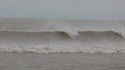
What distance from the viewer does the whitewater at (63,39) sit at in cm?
1437

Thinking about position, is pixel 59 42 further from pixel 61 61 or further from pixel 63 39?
pixel 61 61

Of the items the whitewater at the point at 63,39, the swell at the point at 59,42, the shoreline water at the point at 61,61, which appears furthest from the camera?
the whitewater at the point at 63,39

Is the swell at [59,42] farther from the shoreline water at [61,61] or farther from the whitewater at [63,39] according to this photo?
the shoreline water at [61,61]

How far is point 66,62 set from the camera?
11758mm

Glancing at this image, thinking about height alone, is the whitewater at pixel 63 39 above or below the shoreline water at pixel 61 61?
above

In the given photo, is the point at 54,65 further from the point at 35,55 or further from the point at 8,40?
the point at 8,40

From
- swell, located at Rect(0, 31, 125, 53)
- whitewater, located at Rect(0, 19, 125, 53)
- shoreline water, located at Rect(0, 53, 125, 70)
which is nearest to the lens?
shoreline water, located at Rect(0, 53, 125, 70)

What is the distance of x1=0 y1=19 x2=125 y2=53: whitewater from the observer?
566 inches

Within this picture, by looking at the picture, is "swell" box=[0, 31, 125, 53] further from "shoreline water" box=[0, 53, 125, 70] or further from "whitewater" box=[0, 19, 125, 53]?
"shoreline water" box=[0, 53, 125, 70]

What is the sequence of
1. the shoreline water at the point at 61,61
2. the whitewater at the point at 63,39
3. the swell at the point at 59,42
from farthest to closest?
1. the whitewater at the point at 63,39
2. the swell at the point at 59,42
3. the shoreline water at the point at 61,61

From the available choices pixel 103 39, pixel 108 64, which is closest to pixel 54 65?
pixel 108 64

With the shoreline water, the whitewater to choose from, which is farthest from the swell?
the shoreline water

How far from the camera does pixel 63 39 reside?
15508 millimetres

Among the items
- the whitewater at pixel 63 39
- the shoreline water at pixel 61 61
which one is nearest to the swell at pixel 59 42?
the whitewater at pixel 63 39
